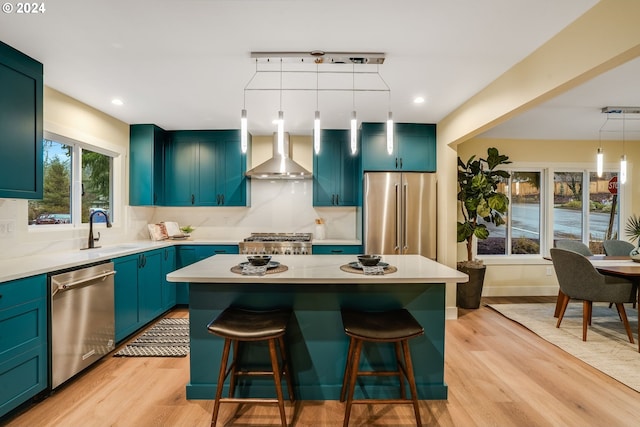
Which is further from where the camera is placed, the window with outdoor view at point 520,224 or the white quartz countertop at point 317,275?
the window with outdoor view at point 520,224

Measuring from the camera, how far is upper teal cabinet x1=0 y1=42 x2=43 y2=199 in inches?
84.7

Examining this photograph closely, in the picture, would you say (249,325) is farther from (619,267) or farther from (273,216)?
(619,267)

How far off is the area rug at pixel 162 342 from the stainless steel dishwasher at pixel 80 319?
0.73 feet

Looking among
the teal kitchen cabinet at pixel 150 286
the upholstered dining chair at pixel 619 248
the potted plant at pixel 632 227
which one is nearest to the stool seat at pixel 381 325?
the teal kitchen cabinet at pixel 150 286

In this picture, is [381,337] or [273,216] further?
[273,216]

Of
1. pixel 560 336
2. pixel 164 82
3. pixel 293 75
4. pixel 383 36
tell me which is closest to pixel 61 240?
pixel 164 82

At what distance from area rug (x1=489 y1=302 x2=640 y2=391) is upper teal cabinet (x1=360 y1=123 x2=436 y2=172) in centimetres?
220

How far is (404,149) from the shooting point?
394 cm

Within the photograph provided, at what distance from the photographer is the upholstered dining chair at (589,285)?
3.02 metres

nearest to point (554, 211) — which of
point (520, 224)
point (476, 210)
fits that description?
point (520, 224)

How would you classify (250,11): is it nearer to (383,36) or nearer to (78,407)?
(383,36)

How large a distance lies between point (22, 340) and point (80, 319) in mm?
440

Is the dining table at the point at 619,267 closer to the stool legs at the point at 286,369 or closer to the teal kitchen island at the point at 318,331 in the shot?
the teal kitchen island at the point at 318,331

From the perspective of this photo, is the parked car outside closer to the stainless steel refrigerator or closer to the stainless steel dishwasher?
the stainless steel dishwasher
